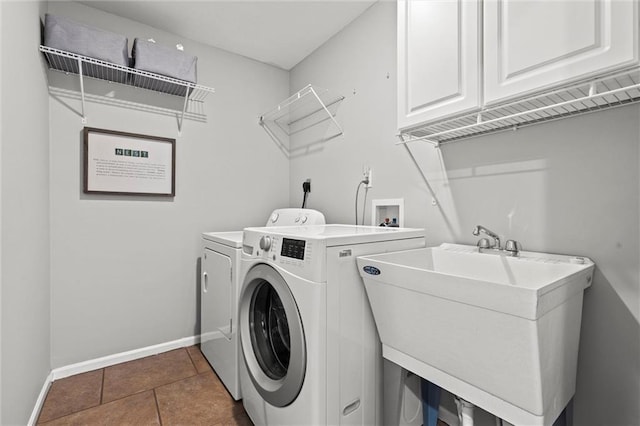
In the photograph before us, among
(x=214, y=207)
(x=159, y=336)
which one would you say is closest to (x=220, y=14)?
(x=214, y=207)

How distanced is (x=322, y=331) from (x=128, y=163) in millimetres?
1875

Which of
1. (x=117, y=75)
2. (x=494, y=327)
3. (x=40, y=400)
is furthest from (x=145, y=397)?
(x=117, y=75)

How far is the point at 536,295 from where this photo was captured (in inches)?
29.8

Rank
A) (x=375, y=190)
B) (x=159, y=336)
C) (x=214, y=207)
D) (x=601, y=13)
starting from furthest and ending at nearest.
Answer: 1. (x=214, y=207)
2. (x=159, y=336)
3. (x=375, y=190)
4. (x=601, y=13)

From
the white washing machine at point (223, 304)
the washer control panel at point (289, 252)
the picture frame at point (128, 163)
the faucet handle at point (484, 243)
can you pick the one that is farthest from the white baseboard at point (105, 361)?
the faucet handle at point (484, 243)

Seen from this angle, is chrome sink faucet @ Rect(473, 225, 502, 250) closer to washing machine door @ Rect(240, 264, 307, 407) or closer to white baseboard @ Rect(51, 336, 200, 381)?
washing machine door @ Rect(240, 264, 307, 407)

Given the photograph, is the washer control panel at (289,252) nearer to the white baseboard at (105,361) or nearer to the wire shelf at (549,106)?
the wire shelf at (549,106)

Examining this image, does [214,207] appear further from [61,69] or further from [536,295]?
[536,295]

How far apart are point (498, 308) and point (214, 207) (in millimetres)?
2203

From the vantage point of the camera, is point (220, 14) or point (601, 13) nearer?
point (601, 13)

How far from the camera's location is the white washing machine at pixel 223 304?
1.72 meters

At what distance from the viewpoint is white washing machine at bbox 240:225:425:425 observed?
3.76ft

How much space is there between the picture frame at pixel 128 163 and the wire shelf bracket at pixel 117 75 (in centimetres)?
17

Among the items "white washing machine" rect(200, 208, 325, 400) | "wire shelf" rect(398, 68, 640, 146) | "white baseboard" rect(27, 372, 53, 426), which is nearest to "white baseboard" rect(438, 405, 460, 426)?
"white washing machine" rect(200, 208, 325, 400)
